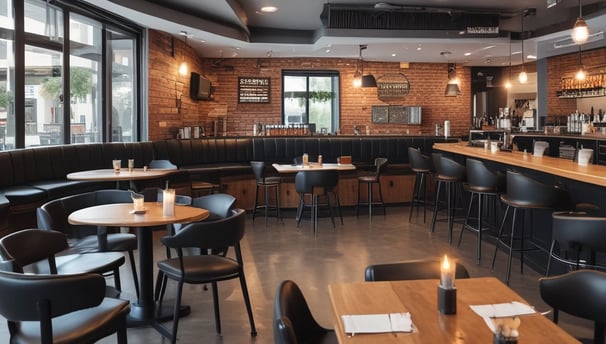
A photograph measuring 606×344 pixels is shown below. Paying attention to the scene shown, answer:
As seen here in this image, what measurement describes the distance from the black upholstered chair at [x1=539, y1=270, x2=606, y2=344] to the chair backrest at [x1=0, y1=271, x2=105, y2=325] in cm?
190

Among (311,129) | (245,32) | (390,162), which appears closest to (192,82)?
(245,32)

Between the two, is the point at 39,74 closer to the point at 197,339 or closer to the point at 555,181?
the point at 197,339

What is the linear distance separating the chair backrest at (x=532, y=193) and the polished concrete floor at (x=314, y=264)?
2.48ft

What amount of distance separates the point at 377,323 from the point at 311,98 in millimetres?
10047

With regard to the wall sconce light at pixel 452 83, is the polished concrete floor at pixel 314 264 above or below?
below

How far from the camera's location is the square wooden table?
5.05ft

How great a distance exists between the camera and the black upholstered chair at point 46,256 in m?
2.66

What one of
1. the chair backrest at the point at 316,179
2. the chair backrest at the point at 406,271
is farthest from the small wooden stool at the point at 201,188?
the chair backrest at the point at 406,271

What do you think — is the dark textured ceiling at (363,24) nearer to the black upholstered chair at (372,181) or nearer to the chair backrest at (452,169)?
the black upholstered chair at (372,181)

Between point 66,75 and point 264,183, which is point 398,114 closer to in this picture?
point 264,183

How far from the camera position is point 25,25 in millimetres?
5477

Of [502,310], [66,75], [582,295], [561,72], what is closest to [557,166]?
[582,295]

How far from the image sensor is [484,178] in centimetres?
524

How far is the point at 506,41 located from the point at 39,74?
294 inches
